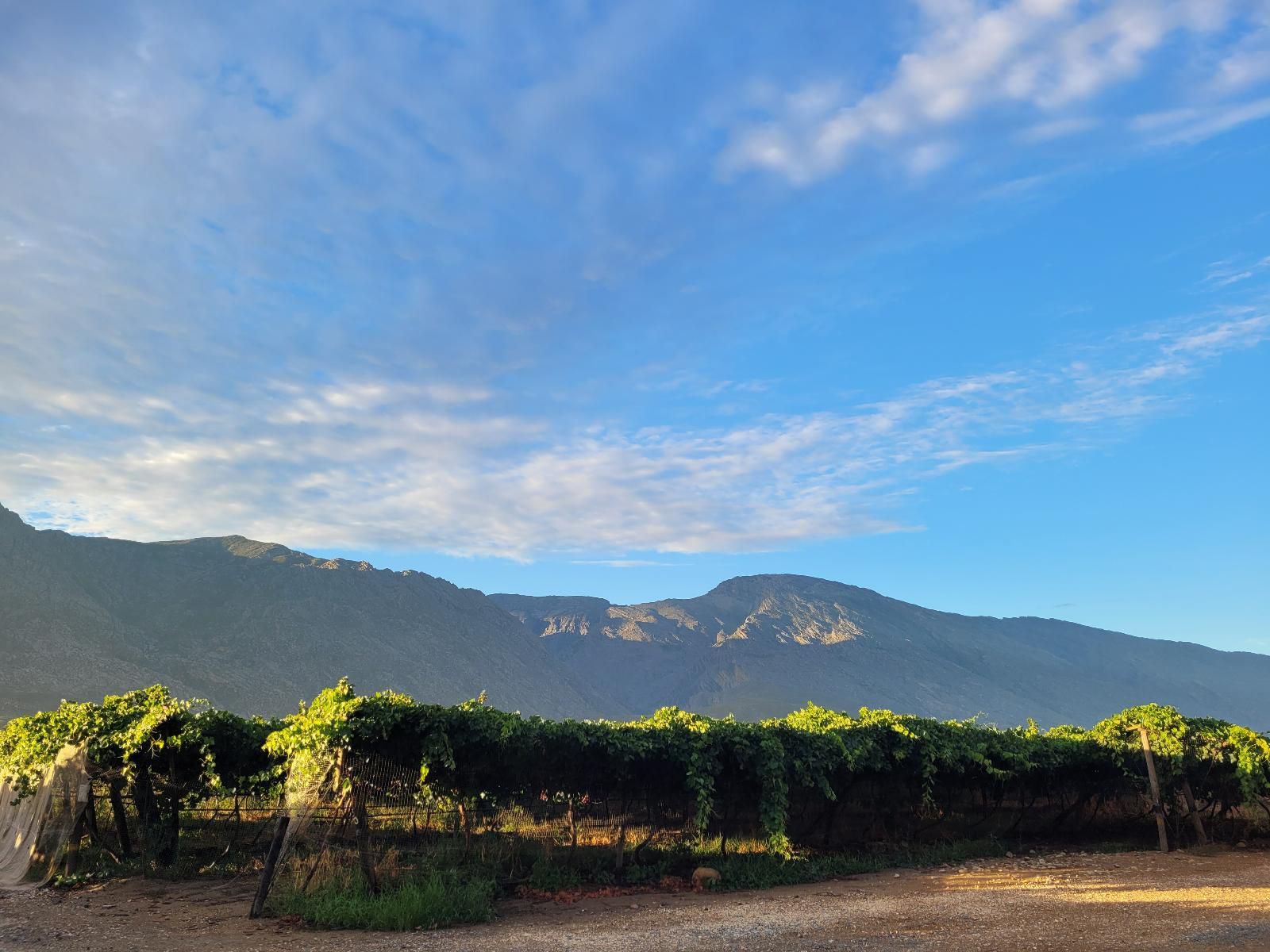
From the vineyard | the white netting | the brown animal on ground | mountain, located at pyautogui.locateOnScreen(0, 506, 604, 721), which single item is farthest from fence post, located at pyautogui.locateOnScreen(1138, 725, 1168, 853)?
mountain, located at pyautogui.locateOnScreen(0, 506, 604, 721)

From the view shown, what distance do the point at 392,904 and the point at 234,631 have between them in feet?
493

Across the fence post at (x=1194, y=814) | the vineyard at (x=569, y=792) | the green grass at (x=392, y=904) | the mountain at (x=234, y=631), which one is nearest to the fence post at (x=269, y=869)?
the vineyard at (x=569, y=792)

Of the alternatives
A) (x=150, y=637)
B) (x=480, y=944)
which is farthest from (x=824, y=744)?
(x=150, y=637)

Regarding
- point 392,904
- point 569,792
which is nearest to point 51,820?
point 392,904

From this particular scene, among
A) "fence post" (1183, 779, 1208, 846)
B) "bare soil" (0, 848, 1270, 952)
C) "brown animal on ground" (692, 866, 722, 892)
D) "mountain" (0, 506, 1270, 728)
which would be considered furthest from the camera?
Answer: "mountain" (0, 506, 1270, 728)

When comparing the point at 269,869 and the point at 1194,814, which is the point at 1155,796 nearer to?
the point at 1194,814

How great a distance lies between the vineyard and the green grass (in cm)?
5

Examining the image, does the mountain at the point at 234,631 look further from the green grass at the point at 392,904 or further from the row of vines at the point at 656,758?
the green grass at the point at 392,904

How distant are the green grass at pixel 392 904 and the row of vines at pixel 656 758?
1.54m

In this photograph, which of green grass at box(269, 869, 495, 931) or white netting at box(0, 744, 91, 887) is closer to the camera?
green grass at box(269, 869, 495, 931)

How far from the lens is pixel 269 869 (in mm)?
11766

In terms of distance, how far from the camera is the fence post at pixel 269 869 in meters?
11.7

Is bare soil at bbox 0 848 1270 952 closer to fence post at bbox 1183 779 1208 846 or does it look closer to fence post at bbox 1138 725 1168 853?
fence post at bbox 1138 725 1168 853

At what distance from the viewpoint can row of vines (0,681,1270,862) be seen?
13.4 metres
